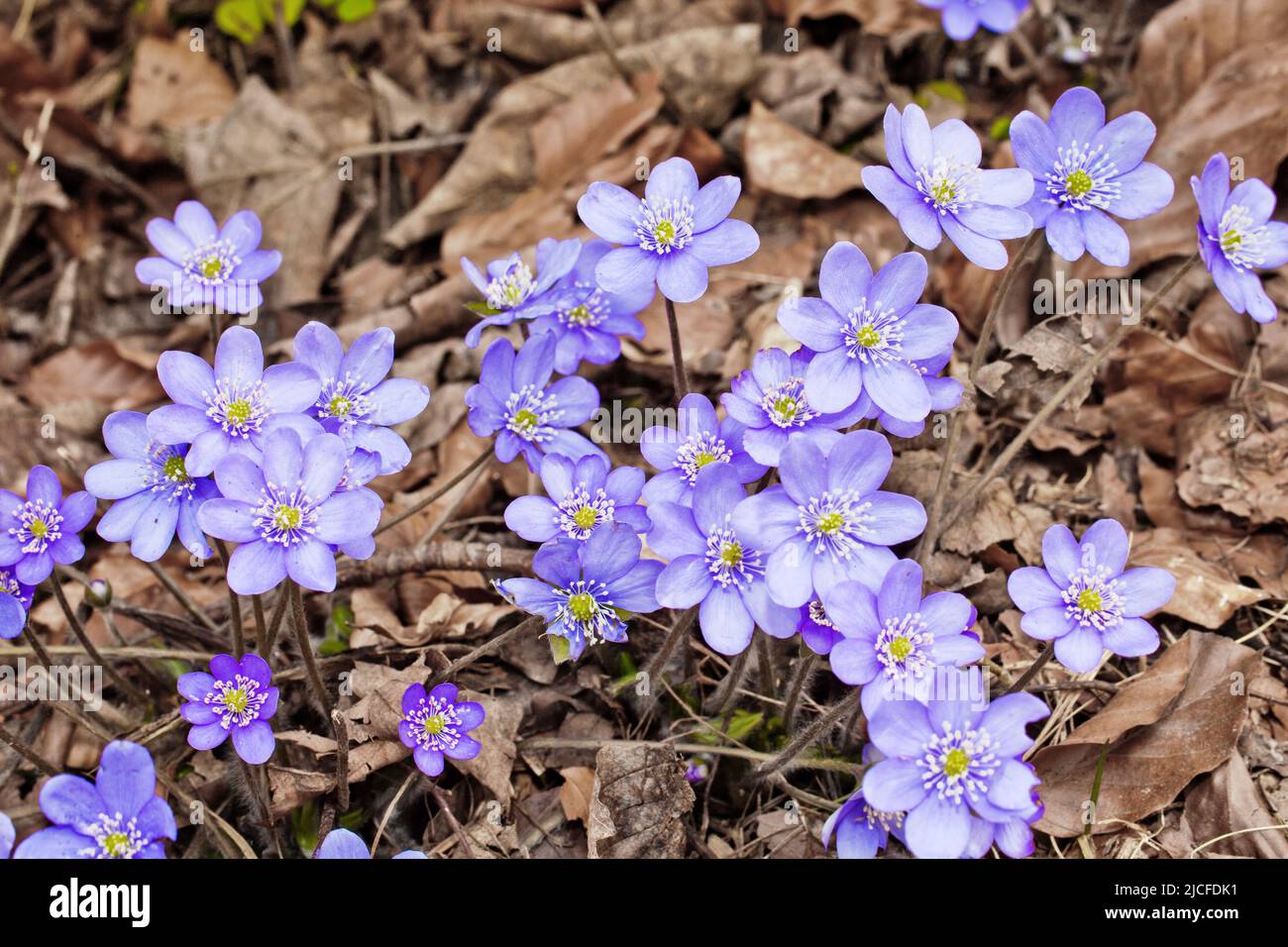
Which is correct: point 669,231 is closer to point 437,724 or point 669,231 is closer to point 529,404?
point 529,404

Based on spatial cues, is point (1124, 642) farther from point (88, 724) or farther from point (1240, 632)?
point (88, 724)

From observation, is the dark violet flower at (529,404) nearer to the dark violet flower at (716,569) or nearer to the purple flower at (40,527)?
the dark violet flower at (716,569)

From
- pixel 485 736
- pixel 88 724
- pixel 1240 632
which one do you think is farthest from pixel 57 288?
pixel 1240 632

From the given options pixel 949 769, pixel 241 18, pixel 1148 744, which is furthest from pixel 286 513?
pixel 241 18

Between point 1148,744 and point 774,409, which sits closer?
point 774,409

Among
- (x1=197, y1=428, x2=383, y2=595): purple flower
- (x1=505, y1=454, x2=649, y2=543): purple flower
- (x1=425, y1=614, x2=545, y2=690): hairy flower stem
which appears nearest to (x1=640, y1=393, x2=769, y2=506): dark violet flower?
(x1=505, y1=454, x2=649, y2=543): purple flower

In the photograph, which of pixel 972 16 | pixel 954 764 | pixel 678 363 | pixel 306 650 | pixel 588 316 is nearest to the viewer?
pixel 954 764
